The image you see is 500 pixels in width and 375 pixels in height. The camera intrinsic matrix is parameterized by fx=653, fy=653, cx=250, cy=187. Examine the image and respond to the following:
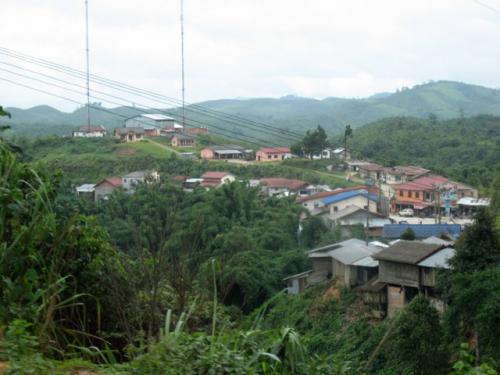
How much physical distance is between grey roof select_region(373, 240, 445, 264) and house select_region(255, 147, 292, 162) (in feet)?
51.7

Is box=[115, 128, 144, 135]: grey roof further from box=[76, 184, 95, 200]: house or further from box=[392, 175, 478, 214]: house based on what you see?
box=[392, 175, 478, 214]: house

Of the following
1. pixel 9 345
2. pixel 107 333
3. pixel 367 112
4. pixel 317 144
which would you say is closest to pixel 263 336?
pixel 107 333

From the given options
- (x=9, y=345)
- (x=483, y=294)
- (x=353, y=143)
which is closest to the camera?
(x=9, y=345)

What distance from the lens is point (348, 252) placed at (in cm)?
1443

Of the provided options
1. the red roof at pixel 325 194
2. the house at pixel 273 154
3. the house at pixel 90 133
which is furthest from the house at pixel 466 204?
the house at pixel 90 133

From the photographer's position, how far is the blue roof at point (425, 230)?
1683 centimetres

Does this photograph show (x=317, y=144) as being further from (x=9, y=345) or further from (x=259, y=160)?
(x=9, y=345)

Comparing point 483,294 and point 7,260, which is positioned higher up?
point 7,260

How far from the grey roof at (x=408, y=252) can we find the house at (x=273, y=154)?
51.7ft

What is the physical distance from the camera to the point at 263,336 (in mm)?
2607

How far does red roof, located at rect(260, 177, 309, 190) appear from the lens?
2258 cm

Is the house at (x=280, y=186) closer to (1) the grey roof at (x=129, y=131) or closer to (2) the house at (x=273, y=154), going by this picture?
(2) the house at (x=273, y=154)

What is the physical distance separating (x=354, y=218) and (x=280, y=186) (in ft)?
11.6

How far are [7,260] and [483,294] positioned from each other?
7553 mm
